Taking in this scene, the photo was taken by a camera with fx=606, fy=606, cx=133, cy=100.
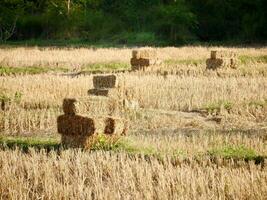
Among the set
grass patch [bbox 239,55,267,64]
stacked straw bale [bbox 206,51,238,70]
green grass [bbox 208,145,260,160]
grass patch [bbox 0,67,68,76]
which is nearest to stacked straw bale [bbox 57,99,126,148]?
green grass [bbox 208,145,260,160]

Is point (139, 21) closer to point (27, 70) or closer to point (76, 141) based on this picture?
point (27, 70)

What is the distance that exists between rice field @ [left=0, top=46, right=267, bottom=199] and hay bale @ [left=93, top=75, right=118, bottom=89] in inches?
11.0

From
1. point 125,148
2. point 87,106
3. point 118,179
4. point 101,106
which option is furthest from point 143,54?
point 118,179

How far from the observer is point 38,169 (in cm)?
777

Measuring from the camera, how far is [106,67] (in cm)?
2469

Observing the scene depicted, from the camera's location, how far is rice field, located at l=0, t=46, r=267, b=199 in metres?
6.85

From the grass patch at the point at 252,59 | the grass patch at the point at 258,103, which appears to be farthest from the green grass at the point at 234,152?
the grass patch at the point at 252,59

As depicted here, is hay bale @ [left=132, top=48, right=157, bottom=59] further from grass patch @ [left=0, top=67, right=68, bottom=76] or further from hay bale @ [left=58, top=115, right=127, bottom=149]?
hay bale @ [left=58, top=115, right=127, bottom=149]

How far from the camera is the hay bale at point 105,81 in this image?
15.4 meters

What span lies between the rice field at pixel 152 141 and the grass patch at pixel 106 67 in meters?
0.16

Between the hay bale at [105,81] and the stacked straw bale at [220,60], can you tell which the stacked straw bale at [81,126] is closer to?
the hay bale at [105,81]

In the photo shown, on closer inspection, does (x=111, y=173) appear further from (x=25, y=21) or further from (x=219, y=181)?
(x=25, y=21)

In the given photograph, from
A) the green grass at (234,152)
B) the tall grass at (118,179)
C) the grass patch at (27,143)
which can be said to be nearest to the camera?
the tall grass at (118,179)

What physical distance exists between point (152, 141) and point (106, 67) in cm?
1455
